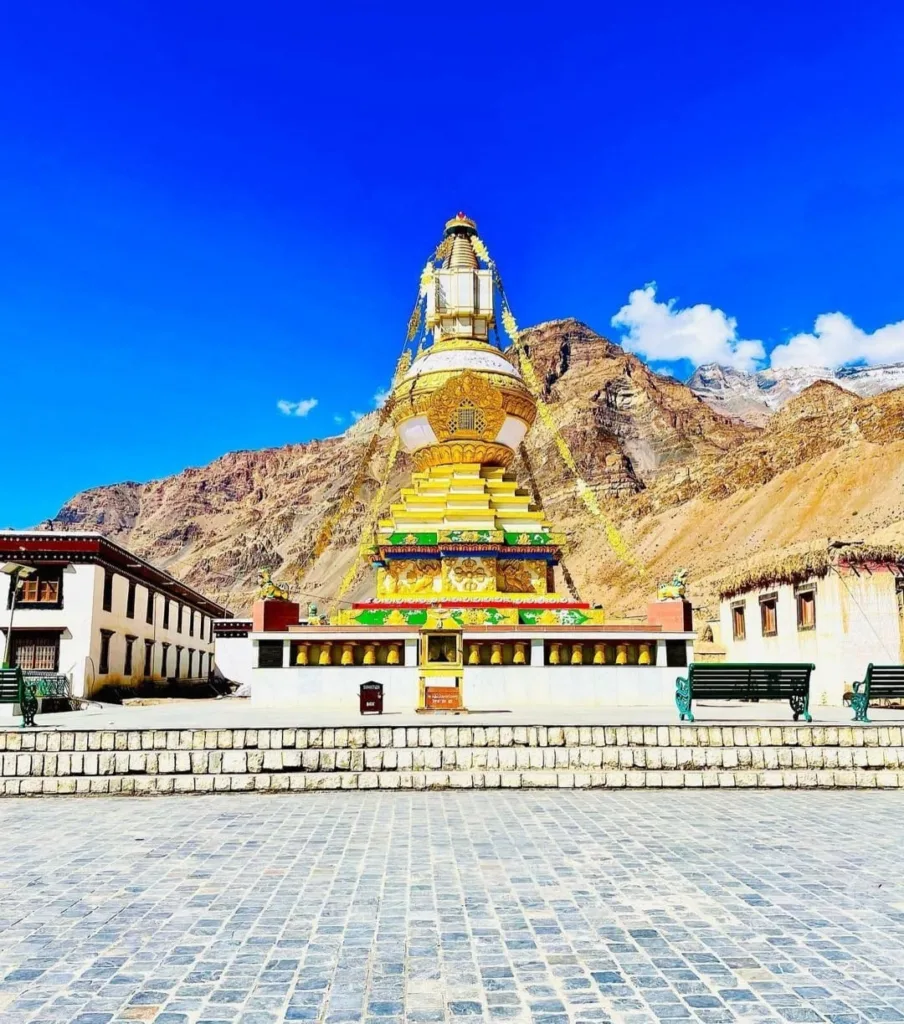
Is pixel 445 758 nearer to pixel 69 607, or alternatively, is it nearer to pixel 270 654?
pixel 270 654

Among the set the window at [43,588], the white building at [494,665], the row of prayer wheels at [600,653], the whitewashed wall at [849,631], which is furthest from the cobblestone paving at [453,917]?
the window at [43,588]

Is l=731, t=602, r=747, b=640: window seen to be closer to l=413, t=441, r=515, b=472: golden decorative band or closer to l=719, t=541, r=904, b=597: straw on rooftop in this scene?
l=719, t=541, r=904, b=597: straw on rooftop

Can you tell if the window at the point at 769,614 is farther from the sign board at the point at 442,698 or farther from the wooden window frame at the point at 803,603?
the sign board at the point at 442,698

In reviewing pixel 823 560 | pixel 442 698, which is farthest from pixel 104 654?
pixel 823 560

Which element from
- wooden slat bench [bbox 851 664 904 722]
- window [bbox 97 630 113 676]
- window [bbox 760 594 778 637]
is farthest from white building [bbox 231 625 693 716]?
window [bbox 97 630 113 676]

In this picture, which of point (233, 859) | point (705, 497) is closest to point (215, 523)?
point (705, 497)

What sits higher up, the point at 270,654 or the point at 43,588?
the point at 43,588

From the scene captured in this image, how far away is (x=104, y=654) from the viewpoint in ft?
99.3

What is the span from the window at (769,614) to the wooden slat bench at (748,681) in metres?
11.9

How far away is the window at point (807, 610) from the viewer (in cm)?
2245

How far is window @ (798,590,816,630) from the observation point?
22.5 m

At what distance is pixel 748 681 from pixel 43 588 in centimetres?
2375

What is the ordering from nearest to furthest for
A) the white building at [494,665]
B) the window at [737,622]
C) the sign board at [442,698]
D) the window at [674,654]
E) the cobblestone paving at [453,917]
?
the cobblestone paving at [453,917]
the sign board at [442,698]
the white building at [494,665]
the window at [674,654]
the window at [737,622]

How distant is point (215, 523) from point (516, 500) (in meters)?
144
